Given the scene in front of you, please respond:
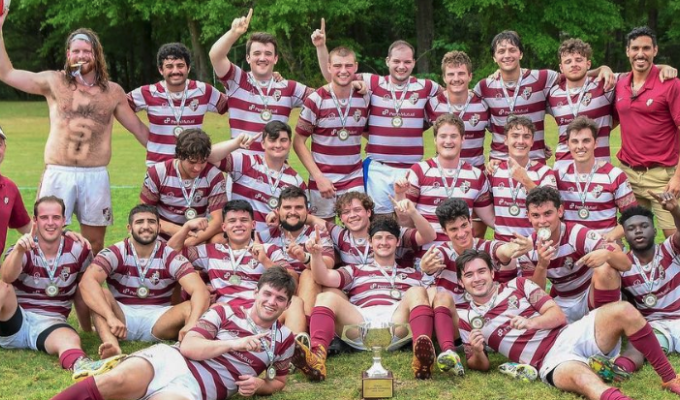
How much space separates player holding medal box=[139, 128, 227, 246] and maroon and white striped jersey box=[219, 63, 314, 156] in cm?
72

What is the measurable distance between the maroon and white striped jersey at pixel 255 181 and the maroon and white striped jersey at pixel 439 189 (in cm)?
102

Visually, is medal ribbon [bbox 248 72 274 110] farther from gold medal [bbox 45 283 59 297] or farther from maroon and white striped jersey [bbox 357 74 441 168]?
gold medal [bbox 45 283 59 297]

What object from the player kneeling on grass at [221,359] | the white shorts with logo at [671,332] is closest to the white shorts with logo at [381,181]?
the white shorts with logo at [671,332]

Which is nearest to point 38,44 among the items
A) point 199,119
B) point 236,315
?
point 199,119

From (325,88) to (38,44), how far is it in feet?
143

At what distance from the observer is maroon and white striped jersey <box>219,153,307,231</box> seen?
25.2ft

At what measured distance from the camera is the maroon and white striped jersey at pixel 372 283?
6828 mm

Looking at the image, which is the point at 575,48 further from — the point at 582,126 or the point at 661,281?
the point at 661,281

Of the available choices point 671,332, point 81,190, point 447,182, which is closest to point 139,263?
point 81,190

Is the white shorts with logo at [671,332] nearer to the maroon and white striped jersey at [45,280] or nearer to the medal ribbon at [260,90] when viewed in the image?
the medal ribbon at [260,90]

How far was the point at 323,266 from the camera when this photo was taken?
6.70 metres

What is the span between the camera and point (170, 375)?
5.23 meters

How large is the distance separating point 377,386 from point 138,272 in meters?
2.32

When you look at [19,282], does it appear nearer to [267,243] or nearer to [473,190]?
[267,243]
